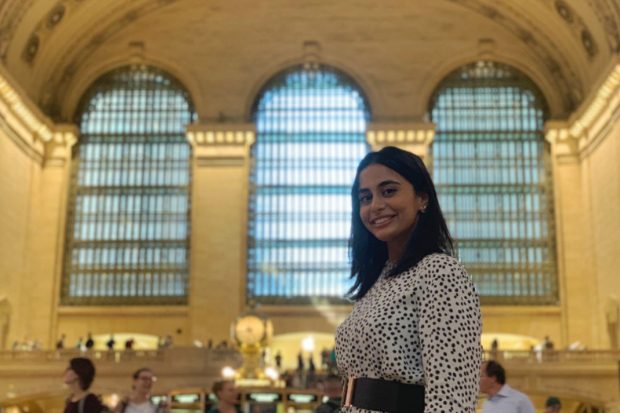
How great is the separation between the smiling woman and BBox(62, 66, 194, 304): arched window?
2956 cm

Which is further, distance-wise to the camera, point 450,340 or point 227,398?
point 227,398

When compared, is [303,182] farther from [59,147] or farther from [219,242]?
[59,147]

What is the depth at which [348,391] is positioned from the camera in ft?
8.07

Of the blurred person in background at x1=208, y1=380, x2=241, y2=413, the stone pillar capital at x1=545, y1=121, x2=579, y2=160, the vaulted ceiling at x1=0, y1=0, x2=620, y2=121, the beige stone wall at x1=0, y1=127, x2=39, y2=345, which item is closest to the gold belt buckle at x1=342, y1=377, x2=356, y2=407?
the blurred person in background at x1=208, y1=380, x2=241, y2=413

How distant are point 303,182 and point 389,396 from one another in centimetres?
3054

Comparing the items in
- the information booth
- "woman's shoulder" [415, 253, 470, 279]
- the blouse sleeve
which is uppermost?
"woman's shoulder" [415, 253, 470, 279]

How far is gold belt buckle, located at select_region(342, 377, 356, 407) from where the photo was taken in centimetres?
244

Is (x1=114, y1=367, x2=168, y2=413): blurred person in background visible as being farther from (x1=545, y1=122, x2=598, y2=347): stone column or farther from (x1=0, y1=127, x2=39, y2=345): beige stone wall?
(x1=545, y1=122, x2=598, y2=347): stone column

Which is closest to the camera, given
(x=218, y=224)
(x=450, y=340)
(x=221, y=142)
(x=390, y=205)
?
(x=450, y=340)

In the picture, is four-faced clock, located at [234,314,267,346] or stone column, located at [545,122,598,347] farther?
stone column, located at [545,122,598,347]

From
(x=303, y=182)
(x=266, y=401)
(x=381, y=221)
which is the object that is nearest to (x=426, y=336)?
(x=381, y=221)

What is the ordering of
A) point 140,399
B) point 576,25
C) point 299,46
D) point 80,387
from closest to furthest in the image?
point 80,387
point 140,399
point 576,25
point 299,46

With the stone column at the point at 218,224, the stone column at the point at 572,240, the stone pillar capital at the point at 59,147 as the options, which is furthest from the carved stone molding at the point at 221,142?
the stone column at the point at 572,240

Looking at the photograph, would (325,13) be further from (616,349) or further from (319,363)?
(616,349)
